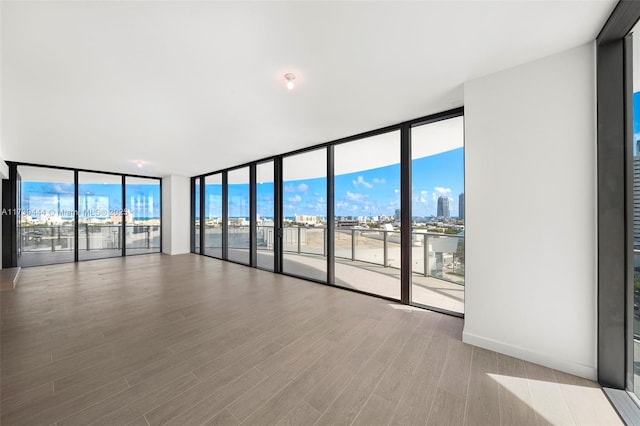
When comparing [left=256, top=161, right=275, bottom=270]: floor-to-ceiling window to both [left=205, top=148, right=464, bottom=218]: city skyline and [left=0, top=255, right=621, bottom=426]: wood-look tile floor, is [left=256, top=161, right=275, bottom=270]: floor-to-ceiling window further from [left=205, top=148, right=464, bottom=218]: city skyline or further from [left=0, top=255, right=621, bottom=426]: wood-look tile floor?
[left=0, top=255, right=621, bottom=426]: wood-look tile floor

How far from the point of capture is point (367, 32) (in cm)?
178

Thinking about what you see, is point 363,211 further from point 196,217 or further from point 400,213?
point 196,217

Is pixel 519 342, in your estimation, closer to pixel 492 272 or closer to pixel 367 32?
pixel 492 272

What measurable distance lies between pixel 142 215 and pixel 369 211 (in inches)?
307

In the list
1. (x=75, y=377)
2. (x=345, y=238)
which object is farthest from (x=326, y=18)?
(x=345, y=238)

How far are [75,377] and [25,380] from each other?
1.17ft

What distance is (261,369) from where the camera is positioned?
2031 mm

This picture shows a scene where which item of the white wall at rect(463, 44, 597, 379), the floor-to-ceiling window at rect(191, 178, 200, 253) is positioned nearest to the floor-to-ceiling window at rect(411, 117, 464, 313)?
the white wall at rect(463, 44, 597, 379)

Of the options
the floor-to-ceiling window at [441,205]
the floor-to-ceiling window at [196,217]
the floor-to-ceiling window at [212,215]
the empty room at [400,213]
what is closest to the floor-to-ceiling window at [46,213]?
Result: the floor-to-ceiling window at [196,217]

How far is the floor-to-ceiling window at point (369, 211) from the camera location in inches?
175

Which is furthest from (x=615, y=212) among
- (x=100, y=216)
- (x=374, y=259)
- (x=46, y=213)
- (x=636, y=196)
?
(x=46, y=213)

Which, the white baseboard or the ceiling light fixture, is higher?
the ceiling light fixture

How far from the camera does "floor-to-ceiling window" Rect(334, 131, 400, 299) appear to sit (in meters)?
4.45

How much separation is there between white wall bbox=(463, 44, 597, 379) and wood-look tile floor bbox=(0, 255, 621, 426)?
0.31 m
